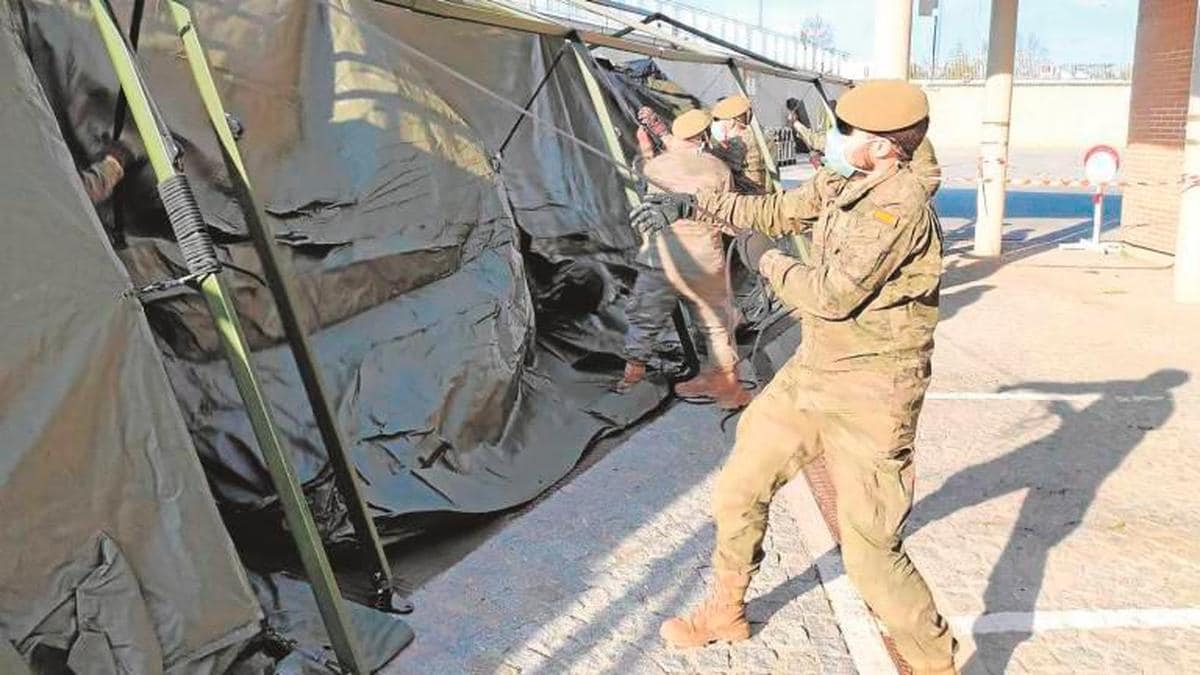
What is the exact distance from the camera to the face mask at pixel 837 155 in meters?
3.04

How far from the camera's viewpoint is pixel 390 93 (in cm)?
462

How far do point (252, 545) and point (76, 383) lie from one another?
116 centimetres

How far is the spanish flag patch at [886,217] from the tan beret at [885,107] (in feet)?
0.76

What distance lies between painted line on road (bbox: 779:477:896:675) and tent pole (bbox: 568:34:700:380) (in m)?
1.73

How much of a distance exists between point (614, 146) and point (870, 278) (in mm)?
3779

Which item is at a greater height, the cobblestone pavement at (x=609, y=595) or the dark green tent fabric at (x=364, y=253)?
the dark green tent fabric at (x=364, y=253)

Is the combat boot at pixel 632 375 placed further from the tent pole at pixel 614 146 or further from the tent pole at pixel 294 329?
the tent pole at pixel 294 329

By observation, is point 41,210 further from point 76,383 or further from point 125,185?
point 125,185

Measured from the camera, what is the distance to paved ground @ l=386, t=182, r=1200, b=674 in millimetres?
3281

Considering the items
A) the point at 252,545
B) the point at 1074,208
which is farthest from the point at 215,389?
the point at 1074,208

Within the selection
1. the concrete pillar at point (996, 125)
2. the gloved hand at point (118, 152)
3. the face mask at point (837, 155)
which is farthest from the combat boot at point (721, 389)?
the concrete pillar at point (996, 125)

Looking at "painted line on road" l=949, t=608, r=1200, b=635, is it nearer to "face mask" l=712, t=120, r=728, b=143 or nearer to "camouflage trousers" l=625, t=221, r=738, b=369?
"camouflage trousers" l=625, t=221, r=738, b=369

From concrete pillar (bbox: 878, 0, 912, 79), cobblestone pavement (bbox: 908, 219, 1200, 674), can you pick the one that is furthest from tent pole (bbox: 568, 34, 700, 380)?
concrete pillar (bbox: 878, 0, 912, 79)

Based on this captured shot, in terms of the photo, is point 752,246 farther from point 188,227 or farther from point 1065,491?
point 1065,491
